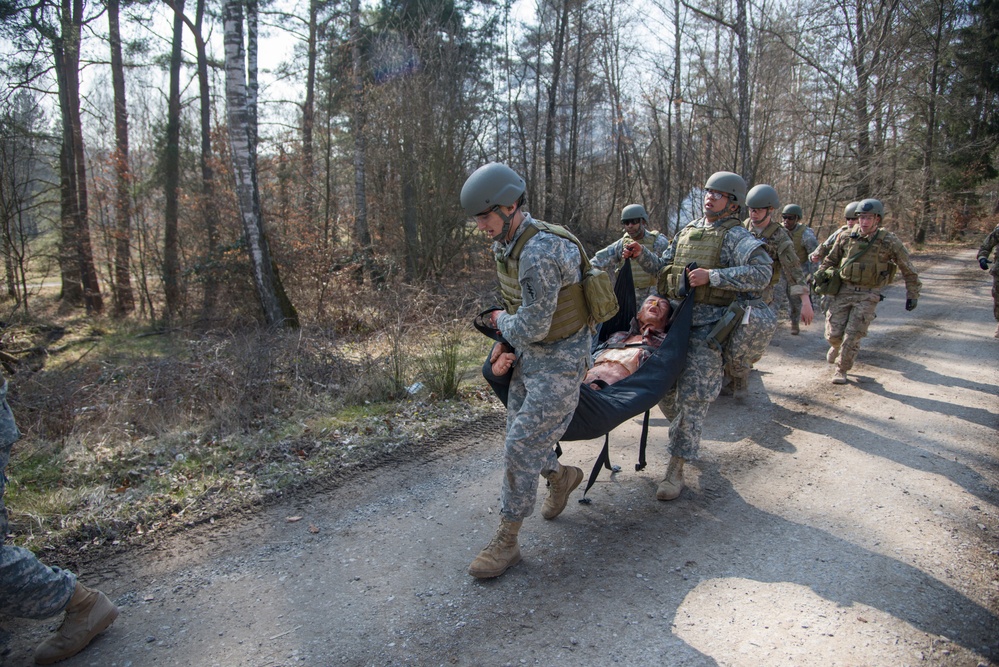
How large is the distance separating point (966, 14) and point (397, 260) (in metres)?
25.6

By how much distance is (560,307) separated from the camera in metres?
3.25

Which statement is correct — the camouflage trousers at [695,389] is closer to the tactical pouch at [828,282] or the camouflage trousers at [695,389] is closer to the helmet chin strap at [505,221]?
the helmet chin strap at [505,221]

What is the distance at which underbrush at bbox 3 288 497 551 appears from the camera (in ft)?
12.9

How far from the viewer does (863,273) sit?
22.4ft

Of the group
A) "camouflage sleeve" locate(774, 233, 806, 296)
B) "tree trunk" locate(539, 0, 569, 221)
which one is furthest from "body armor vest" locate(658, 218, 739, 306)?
"tree trunk" locate(539, 0, 569, 221)

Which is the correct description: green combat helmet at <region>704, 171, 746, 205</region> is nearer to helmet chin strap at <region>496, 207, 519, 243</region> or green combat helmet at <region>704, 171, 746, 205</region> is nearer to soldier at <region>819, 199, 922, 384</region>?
helmet chin strap at <region>496, 207, 519, 243</region>

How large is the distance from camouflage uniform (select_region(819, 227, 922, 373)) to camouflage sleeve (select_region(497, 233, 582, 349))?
206 inches

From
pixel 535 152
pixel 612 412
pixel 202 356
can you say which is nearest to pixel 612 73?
pixel 535 152

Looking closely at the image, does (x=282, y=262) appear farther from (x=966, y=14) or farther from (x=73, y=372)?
(x=966, y=14)

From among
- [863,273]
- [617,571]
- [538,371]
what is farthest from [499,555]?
[863,273]

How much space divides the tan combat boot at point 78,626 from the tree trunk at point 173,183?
11.3 meters

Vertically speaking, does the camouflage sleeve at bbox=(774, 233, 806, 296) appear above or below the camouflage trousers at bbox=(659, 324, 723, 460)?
above

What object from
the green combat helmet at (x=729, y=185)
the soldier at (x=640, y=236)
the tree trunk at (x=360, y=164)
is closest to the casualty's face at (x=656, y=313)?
the soldier at (x=640, y=236)

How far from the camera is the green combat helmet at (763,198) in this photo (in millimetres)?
5719
